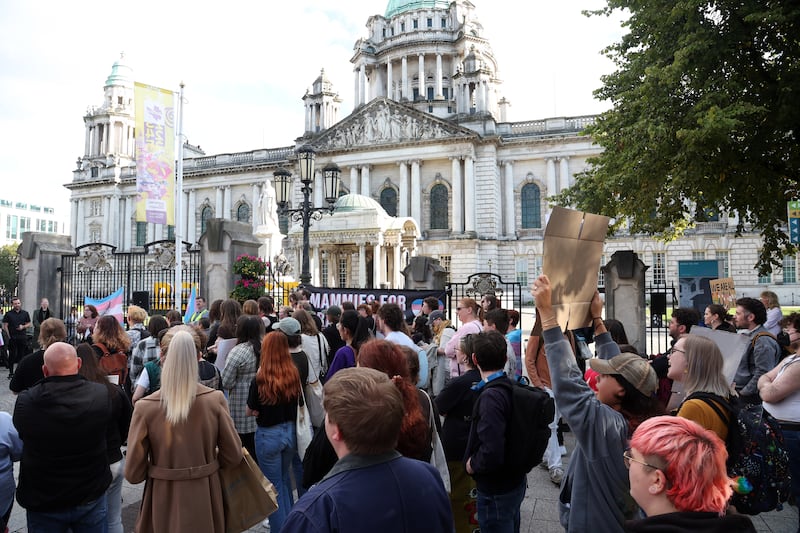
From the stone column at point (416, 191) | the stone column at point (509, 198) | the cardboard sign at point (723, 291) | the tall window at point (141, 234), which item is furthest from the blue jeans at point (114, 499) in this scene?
the tall window at point (141, 234)

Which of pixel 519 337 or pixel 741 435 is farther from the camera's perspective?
pixel 519 337

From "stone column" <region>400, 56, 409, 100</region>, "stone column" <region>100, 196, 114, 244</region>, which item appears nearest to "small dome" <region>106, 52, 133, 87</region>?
"stone column" <region>100, 196, 114, 244</region>

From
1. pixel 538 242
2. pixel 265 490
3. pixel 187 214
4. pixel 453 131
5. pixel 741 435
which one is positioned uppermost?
pixel 453 131

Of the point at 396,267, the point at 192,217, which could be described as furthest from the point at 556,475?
the point at 192,217

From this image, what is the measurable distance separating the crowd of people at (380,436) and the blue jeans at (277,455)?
0.04ft

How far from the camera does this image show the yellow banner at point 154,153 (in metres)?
16.6

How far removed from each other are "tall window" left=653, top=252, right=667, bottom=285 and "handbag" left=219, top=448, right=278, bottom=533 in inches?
1678

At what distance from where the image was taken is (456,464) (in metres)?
4.25

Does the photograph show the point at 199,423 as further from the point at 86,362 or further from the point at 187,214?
the point at 187,214

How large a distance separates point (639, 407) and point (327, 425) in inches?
71.0

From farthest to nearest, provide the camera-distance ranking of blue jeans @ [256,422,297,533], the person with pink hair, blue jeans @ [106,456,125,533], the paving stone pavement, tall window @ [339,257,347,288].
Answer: tall window @ [339,257,347,288] → the paving stone pavement → blue jeans @ [256,422,297,533] → blue jeans @ [106,456,125,533] → the person with pink hair

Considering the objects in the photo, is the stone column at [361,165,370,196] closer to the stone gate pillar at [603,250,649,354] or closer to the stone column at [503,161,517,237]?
the stone column at [503,161,517,237]

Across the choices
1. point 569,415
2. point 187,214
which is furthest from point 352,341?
point 187,214

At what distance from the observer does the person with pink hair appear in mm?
1881
